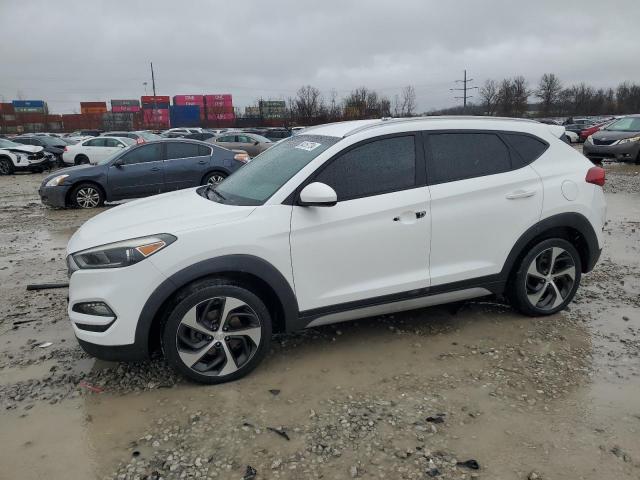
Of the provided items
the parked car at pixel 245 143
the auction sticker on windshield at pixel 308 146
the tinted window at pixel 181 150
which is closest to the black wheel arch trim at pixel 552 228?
the auction sticker on windshield at pixel 308 146

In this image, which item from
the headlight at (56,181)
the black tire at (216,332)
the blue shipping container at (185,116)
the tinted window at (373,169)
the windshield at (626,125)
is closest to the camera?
the black tire at (216,332)

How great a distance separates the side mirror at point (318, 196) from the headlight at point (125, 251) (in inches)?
Answer: 35.3

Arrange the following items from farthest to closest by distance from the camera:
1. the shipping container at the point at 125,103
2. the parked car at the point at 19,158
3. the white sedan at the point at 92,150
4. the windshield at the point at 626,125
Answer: the shipping container at the point at 125,103 → the white sedan at the point at 92,150 → the parked car at the point at 19,158 → the windshield at the point at 626,125

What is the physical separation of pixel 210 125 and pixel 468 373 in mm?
76105

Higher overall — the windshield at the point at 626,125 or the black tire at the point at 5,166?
the windshield at the point at 626,125

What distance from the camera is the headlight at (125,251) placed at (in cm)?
313

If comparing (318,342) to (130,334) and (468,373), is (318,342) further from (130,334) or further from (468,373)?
(130,334)

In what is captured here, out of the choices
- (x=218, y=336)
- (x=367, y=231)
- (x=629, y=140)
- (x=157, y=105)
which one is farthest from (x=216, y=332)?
(x=157, y=105)

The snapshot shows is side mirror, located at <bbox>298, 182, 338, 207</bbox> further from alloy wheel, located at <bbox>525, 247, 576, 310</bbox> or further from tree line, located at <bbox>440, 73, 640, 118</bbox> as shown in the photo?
tree line, located at <bbox>440, 73, 640, 118</bbox>

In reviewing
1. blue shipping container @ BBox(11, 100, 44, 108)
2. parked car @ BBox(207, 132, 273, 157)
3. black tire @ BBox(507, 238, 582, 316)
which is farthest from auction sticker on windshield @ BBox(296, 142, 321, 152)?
blue shipping container @ BBox(11, 100, 44, 108)

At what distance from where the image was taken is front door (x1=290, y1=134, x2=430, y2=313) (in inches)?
135

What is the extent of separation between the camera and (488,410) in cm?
304

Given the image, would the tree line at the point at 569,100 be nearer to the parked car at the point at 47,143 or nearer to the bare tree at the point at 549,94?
the bare tree at the point at 549,94

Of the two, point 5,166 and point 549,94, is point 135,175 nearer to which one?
point 5,166
